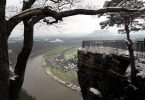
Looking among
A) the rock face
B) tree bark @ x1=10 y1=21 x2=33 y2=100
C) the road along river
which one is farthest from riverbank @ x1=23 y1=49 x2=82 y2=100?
tree bark @ x1=10 y1=21 x2=33 y2=100

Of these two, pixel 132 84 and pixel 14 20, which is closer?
pixel 14 20

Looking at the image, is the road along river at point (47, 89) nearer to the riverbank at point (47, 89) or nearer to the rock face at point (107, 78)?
the riverbank at point (47, 89)

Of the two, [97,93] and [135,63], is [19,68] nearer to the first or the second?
[135,63]

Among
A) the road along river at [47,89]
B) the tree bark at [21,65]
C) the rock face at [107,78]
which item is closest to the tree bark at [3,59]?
the tree bark at [21,65]

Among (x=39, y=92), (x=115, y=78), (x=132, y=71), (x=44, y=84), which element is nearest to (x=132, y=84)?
(x=132, y=71)

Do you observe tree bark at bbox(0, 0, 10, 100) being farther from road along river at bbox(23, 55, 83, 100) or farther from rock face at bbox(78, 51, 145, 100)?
road along river at bbox(23, 55, 83, 100)
